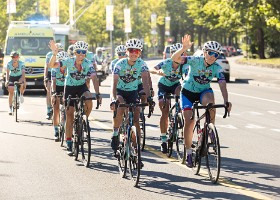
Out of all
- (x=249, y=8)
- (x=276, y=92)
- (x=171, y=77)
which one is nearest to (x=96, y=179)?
(x=171, y=77)

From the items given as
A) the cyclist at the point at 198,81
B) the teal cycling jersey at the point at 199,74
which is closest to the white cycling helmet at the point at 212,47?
the cyclist at the point at 198,81

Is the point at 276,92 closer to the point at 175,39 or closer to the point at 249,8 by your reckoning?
the point at 249,8

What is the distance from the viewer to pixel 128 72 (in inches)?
409

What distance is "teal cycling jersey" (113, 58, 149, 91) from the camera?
10.3 metres

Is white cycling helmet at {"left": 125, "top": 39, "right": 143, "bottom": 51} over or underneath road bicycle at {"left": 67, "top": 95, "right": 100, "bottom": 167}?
over

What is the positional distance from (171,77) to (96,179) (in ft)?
10.6

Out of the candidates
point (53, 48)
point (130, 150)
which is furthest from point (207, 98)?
point (53, 48)

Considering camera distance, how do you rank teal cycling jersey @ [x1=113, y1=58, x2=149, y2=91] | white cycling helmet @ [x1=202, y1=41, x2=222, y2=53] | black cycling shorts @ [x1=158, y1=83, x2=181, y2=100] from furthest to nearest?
black cycling shorts @ [x1=158, y1=83, x2=181, y2=100] < teal cycling jersey @ [x1=113, y1=58, x2=149, y2=91] < white cycling helmet @ [x1=202, y1=41, x2=222, y2=53]

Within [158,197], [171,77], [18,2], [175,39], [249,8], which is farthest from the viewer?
[175,39]

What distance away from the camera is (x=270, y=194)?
8.45m

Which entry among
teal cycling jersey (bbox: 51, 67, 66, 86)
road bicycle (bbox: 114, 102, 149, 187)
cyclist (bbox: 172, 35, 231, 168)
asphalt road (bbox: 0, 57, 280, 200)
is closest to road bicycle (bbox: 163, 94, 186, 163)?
asphalt road (bbox: 0, 57, 280, 200)

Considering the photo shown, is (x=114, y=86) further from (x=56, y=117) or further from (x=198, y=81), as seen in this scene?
(x=56, y=117)

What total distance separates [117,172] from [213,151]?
5.13 feet

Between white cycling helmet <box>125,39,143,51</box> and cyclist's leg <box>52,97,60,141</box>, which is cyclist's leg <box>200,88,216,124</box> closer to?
white cycling helmet <box>125,39,143,51</box>
